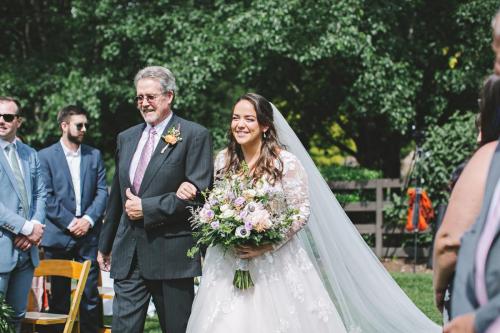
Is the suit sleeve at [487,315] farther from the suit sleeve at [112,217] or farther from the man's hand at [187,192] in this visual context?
the suit sleeve at [112,217]

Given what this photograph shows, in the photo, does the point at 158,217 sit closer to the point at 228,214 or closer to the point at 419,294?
the point at 228,214

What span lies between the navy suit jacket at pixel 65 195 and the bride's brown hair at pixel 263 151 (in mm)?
2533

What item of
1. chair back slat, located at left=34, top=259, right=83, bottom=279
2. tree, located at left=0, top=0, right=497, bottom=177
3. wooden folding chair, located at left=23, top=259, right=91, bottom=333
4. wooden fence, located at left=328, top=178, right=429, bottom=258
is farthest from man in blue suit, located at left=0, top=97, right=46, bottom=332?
wooden fence, located at left=328, top=178, right=429, bottom=258

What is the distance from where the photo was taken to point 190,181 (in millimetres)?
5785

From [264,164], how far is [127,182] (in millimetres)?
1015

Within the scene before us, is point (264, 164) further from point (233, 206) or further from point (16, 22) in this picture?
point (16, 22)

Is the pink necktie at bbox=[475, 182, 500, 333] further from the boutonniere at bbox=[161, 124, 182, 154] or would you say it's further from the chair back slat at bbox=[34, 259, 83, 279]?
the chair back slat at bbox=[34, 259, 83, 279]

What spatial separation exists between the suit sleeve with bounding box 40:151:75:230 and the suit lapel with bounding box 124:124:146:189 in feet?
6.98

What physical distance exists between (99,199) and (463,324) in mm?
6043

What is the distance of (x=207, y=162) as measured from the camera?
5.85 metres

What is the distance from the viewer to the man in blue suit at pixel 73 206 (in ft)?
25.4

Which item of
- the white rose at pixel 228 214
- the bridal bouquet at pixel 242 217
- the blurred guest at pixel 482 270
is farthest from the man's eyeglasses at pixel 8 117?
the blurred guest at pixel 482 270

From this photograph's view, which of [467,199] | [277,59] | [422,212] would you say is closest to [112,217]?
[467,199]

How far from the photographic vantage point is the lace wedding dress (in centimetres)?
546
